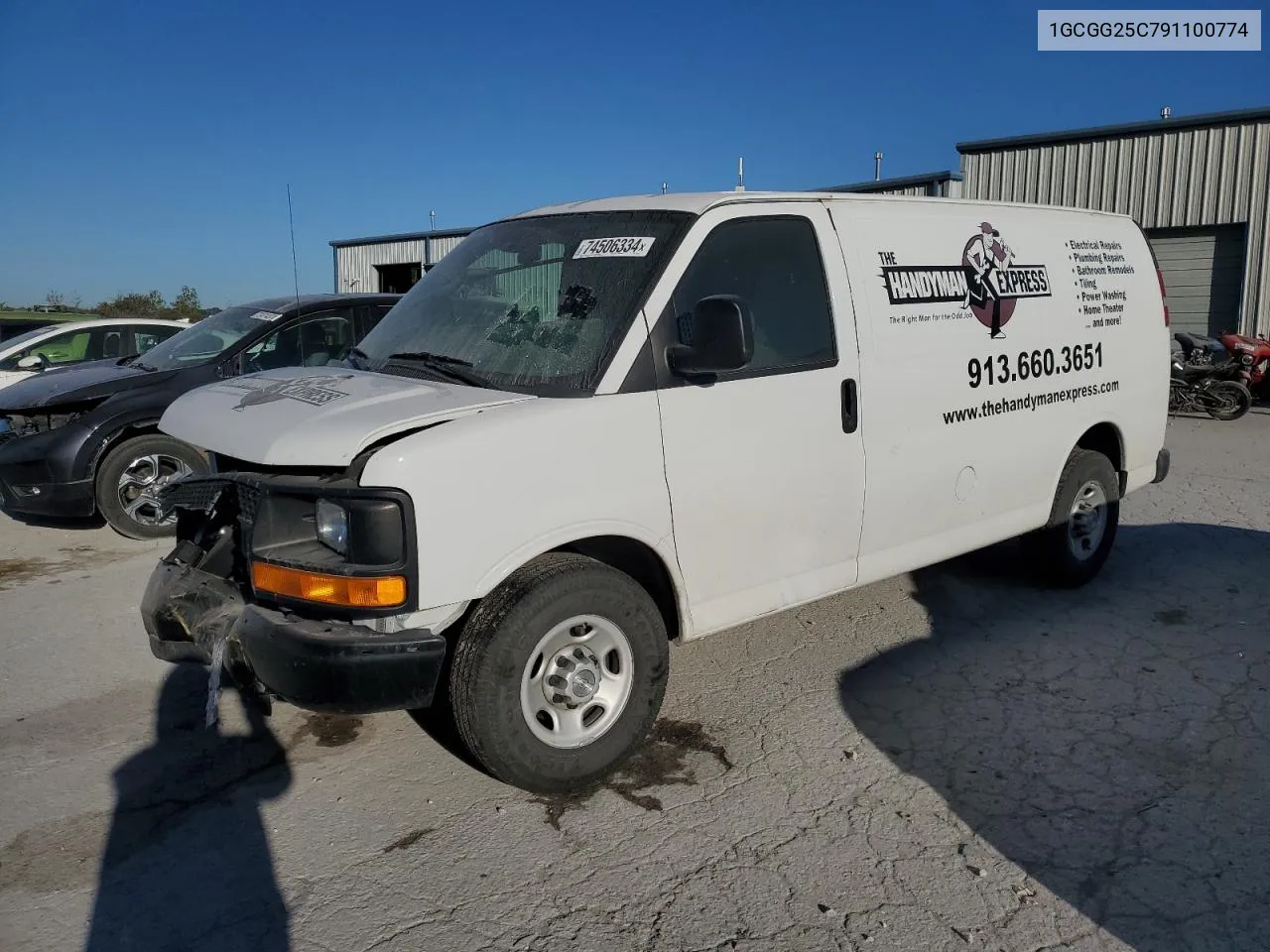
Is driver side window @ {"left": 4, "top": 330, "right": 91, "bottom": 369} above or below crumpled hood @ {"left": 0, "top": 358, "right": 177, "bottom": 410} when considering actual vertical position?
above

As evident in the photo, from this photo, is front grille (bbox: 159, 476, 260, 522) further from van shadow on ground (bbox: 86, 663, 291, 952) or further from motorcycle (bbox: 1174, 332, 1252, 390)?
motorcycle (bbox: 1174, 332, 1252, 390)

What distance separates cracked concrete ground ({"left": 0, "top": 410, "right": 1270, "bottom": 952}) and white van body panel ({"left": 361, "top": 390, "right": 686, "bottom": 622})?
90 centimetres

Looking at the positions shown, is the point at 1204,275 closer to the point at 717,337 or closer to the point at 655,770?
the point at 717,337

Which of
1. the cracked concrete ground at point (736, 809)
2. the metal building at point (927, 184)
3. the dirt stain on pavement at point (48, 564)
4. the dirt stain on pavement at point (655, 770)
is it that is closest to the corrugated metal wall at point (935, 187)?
the metal building at point (927, 184)

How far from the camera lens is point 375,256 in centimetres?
2995

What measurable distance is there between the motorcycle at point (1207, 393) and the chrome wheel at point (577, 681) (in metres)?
13.0

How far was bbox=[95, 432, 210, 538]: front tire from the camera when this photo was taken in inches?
286

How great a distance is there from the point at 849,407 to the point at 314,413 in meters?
2.16

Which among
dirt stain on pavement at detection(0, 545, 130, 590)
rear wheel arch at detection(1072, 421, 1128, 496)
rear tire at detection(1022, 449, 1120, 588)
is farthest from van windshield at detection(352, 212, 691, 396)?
dirt stain on pavement at detection(0, 545, 130, 590)

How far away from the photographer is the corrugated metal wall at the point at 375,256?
2812 centimetres

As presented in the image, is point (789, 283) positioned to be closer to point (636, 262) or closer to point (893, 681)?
point (636, 262)

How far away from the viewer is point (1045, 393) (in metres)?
5.30

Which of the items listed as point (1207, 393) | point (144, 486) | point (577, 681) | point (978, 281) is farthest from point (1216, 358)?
point (577, 681)

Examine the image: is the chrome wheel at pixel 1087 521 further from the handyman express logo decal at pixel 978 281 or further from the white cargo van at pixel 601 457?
the handyman express logo decal at pixel 978 281
